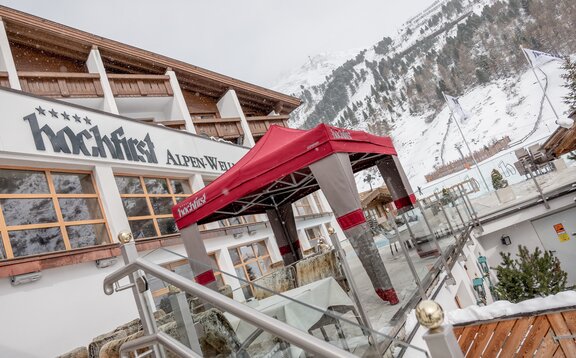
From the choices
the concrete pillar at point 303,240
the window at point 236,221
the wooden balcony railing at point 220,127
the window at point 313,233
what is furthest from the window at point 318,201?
the window at point 236,221

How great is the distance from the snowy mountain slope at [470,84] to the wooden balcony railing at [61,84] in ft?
192

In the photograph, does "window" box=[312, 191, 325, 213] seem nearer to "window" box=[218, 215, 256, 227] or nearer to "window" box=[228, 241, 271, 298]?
"window" box=[218, 215, 256, 227]

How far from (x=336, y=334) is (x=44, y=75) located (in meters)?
12.9

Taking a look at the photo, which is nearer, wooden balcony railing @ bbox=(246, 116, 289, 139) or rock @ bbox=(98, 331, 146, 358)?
rock @ bbox=(98, 331, 146, 358)

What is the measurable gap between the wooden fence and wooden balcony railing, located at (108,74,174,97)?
13.8 m

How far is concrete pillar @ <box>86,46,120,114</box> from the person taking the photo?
12.5 m

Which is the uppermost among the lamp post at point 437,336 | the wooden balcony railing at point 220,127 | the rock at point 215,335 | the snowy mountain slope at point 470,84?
the snowy mountain slope at point 470,84

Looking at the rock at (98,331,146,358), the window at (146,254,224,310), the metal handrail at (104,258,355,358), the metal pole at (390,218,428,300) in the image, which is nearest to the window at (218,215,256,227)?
the metal pole at (390,218,428,300)

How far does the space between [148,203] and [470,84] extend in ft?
343

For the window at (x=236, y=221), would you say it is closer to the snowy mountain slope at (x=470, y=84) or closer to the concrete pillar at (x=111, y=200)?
the concrete pillar at (x=111, y=200)

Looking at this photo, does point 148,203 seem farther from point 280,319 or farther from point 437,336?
point 437,336

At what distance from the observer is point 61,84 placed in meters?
11.7

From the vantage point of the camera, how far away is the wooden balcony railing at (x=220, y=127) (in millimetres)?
16922

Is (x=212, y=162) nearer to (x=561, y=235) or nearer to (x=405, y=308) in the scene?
(x=405, y=308)
